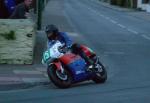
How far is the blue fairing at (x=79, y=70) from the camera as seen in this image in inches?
506

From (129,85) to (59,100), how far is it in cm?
239

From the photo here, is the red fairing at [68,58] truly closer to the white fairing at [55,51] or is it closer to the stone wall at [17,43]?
the white fairing at [55,51]

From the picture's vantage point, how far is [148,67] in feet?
53.8

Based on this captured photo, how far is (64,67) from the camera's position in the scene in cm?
1279

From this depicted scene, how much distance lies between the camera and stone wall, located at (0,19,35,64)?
633 inches

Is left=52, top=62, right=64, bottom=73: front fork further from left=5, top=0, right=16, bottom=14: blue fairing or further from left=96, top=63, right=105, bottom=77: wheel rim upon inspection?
left=5, top=0, right=16, bottom=14: blue fairing

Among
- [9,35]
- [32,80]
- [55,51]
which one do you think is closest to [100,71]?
[55,51]

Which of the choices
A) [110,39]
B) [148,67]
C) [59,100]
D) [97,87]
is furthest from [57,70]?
[110,39]

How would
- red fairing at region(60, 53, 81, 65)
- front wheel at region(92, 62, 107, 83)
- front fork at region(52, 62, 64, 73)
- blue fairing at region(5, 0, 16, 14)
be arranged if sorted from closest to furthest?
front fork at region(52, 62, 64, 73) < red fairing at region(60, 53, 81, 65) < front wheel at region(92, 62, 107, 83) < blue fairing at region(5, 0, 16, 14)

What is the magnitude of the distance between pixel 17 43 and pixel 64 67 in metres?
3.64

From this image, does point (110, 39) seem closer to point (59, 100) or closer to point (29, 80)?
point (29, 80)

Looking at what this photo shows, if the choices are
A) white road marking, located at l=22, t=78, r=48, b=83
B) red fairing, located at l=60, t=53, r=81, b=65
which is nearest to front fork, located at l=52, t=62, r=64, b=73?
red fairing, located at l=60, t=53, r=81, b=65

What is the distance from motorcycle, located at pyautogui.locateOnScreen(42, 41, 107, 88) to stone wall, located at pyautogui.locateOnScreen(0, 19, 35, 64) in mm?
3256

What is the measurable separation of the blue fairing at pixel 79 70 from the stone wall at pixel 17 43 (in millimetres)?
3298
